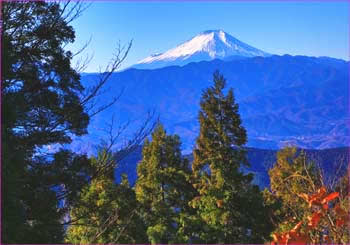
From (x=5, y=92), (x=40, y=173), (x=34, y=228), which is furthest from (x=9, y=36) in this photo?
(x=34, y=228)

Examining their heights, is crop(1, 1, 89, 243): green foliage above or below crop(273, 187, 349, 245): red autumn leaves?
above

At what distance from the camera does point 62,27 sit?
9758 mm

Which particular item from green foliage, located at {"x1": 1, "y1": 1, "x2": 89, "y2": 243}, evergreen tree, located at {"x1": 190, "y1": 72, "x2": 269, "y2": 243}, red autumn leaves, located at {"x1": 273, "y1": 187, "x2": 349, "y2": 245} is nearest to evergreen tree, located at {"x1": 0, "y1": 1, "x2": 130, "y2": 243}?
green foliage, located at {"x1": 1, "y1": 1, "x2": 89, "y2": 243}

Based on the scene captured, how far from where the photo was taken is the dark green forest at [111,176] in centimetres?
576

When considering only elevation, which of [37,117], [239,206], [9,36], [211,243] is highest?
[9,36]

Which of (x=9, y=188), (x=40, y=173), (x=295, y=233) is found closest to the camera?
(x=295, y=233)

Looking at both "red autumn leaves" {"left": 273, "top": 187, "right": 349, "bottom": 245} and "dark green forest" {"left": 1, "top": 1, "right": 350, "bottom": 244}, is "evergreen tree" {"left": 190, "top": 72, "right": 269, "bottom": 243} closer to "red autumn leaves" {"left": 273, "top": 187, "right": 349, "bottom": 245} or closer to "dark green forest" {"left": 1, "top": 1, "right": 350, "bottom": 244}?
"dark green forest" {"left": 1, "top": 1, "right": 350, "bottom": 244}

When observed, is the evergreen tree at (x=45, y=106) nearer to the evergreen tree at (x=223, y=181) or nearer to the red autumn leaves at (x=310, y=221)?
the red autumn leaves at (x=310, y=221)

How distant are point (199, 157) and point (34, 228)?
1441 cm

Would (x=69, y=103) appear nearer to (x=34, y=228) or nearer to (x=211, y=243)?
(x=34, y=228)

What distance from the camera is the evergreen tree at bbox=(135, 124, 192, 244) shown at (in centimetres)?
2127

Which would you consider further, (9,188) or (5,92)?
(5,92)

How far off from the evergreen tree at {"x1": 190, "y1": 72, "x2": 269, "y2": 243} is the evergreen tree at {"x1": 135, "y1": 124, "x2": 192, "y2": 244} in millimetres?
802

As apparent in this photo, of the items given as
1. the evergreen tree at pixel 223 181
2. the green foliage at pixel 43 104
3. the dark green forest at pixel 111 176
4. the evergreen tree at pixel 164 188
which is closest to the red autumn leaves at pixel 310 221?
the dark green forest at pixel 111 176
